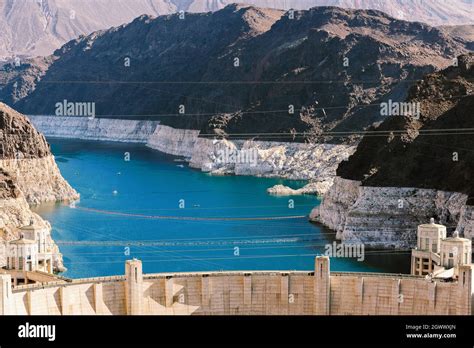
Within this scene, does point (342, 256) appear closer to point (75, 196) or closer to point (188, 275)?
point (188, 275)

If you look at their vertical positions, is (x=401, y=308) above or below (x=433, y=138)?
below

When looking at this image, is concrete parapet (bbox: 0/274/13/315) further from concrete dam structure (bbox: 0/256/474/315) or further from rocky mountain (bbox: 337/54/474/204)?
rocky mountain (bbox: 337/54/474/204)

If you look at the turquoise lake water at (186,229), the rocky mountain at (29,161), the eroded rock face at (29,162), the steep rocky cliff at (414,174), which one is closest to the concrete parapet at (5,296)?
the turquoise lake water at (186,229)

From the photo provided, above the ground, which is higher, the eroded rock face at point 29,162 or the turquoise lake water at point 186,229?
the eroded rock face at point 29,162

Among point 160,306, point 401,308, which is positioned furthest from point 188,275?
point 401,308

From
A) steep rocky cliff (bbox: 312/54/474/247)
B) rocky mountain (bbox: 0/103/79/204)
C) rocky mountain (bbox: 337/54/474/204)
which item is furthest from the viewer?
rocky mountain (bbox: 0/103/79/204)

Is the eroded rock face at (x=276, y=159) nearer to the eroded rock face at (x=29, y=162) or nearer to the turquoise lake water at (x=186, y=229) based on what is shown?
the turquoise lake water at (x=186, y=229)

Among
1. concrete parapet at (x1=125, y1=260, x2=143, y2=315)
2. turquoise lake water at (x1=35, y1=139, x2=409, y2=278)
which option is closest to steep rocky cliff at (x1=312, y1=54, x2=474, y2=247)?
turquoise lake water at (x1=35, y1=139, x2=409, y2=278)
